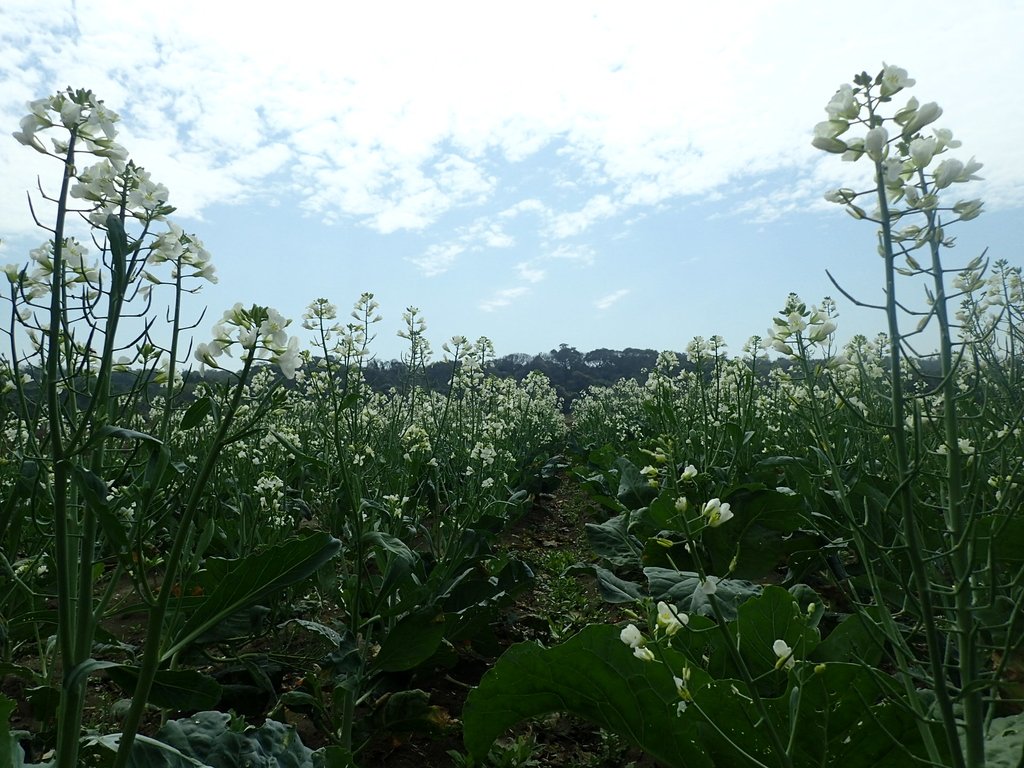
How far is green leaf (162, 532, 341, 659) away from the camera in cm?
152

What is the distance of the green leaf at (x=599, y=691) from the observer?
1.76m

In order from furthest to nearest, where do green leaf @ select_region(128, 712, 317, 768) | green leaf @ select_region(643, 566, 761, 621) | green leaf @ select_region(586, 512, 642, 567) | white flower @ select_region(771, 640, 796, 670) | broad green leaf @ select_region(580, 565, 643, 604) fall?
green leaf @ select_region(586, 512, 642, 567) → broad green leaf @ select_region(580, 565, 643, 604) → green leaf @ select_region(643, 566, 761, 621) → green leaf @ select_region(128, 712, 317, 768) → white flower @ select_region(771, 640, 796, 670)

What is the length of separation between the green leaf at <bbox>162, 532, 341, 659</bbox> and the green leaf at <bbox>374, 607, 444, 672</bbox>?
3.73 ft

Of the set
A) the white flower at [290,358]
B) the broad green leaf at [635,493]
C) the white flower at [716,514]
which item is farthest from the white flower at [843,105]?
the broad green leaf at [635,493]

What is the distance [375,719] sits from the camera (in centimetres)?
258

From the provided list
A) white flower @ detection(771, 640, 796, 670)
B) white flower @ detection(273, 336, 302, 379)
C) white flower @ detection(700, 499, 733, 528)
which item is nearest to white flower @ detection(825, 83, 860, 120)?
white flower @ detection(700, 499, 733, 528)

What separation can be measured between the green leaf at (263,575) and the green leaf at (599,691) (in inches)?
25.6

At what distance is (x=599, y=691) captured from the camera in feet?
5.98

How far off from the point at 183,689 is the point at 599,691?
1.19 metres

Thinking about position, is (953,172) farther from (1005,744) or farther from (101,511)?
(101,511)

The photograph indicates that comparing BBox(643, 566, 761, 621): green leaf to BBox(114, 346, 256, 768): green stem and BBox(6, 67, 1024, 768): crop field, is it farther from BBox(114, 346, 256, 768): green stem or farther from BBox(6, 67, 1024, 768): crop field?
BBox(114, 346, 256, 768): green stem

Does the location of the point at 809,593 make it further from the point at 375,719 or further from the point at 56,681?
the point at 56,681

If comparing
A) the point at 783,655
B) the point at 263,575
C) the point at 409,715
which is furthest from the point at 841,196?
the point at 409,715

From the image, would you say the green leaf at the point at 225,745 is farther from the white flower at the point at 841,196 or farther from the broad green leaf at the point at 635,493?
the broad green leaf at the point at 635,493
